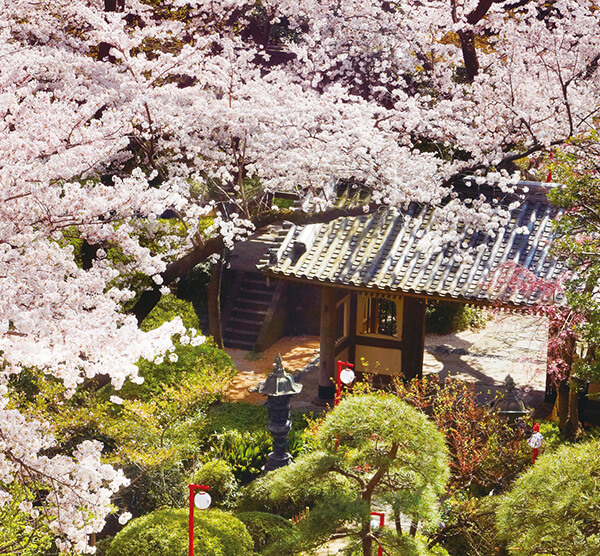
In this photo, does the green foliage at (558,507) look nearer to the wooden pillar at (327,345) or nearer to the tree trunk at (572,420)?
the tree trunk at (572,420)

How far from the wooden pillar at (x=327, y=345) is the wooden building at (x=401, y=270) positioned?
2 cm

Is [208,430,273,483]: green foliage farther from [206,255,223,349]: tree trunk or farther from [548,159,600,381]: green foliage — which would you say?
[206,255,223,349]: tree trunk

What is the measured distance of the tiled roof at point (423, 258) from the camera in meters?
12.6

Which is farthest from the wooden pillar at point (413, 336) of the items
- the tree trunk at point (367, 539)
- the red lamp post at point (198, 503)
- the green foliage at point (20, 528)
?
the green foliage at point (20, 528)

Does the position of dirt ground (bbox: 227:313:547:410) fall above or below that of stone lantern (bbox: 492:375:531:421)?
below

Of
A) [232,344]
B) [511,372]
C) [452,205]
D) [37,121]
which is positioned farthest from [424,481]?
[232,344]

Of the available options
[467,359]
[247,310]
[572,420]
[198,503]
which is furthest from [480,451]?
[247,310]

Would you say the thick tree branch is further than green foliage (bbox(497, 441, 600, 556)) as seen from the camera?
Yes

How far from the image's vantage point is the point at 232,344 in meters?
19.1

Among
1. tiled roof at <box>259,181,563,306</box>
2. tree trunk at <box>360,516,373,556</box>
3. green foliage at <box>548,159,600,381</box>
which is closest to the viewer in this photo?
tree trunk at <box>360,516,373,556</box>

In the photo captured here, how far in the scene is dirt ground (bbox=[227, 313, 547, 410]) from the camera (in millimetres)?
15773

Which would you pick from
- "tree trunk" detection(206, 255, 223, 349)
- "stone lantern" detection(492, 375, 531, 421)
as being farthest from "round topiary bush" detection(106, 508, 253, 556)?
"tree trunk" detection(206, 255, 223, 349)

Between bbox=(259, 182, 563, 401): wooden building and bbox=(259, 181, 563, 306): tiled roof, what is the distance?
16 millimetres

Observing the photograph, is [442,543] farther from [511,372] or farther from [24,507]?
[511,372]
